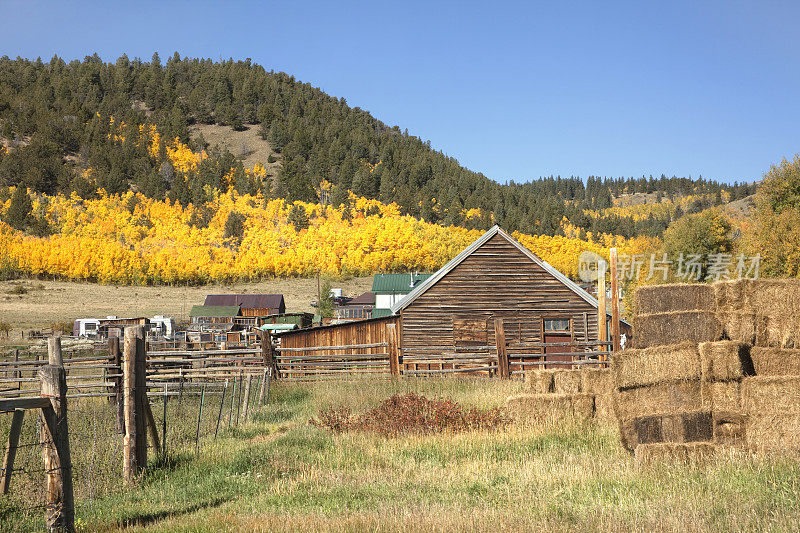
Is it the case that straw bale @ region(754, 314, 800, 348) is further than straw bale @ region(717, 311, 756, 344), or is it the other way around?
straw bale @ region(717, 311, 756, 344)

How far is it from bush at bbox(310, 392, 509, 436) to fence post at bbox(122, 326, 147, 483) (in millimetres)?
3870

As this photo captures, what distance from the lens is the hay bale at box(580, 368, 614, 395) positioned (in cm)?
1309

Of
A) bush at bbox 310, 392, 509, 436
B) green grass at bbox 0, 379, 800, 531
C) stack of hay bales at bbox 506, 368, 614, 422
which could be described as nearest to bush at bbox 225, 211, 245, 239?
bush at bbox 310, 392, 509, 436

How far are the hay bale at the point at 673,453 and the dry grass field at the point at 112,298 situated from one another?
67913 millimetres

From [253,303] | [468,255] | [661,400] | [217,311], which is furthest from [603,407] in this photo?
[253,303]

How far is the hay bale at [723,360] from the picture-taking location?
31.0 ft

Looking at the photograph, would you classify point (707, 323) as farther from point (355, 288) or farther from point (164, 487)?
point (355, 288)

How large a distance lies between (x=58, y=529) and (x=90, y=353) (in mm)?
39640

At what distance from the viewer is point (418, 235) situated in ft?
438

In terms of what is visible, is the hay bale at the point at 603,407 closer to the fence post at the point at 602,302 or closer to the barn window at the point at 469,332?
the fence post at the point at 602,302

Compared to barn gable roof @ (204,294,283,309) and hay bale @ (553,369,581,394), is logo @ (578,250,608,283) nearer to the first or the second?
barn gable roof @ (204,294,283,309)

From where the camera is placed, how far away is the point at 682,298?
33.3 ft

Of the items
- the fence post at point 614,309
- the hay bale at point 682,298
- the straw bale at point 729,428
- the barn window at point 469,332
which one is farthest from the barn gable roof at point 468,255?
the straw bale at point 729,428

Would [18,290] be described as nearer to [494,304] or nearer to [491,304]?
[491,304]
